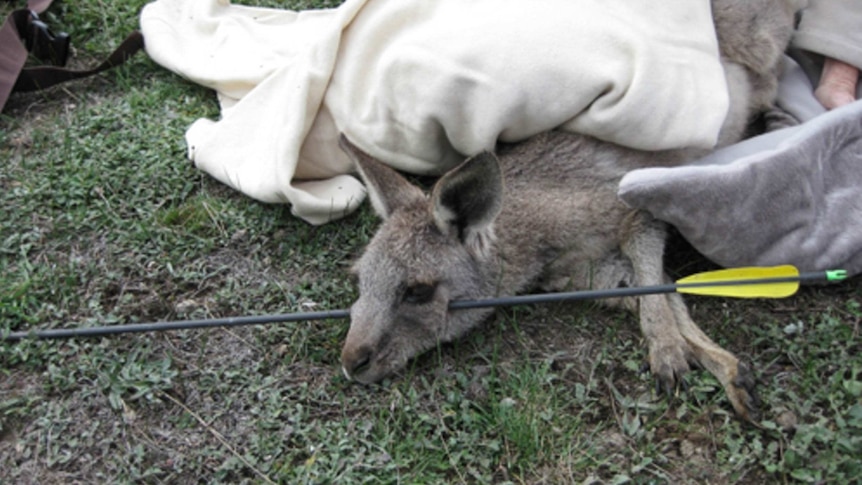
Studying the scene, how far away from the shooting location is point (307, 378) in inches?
125

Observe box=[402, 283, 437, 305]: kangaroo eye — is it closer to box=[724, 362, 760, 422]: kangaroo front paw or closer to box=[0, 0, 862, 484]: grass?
box=[0, 0, 862, 484]: grass

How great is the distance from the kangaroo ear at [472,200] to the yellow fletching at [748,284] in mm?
719

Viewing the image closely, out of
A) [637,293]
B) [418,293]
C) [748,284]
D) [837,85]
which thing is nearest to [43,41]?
[418,293]

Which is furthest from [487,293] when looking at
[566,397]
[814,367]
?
[814,367]

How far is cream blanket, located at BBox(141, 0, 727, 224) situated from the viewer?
341cm

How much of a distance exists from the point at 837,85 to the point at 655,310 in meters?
1.73

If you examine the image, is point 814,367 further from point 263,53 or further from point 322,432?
point 263,53

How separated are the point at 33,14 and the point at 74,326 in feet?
7.16

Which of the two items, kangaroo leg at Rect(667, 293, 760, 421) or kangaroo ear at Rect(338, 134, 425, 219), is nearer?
kangaroo leg at Rect(667, 293, 760, 421)

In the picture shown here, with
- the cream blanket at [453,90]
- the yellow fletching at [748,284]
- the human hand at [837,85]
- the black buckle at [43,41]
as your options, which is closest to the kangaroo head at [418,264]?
the cream blanket at [453,90]

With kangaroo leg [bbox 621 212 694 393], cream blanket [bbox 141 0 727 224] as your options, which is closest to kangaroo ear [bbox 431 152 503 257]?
cream blanket [bbox 141 0 727 224]

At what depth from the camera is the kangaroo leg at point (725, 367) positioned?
287cm

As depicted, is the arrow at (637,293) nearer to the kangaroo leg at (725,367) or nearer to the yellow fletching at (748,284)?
the yellow fletching at (748,284)

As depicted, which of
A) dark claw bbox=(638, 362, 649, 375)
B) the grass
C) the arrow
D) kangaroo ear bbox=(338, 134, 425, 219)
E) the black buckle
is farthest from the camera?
the black buckle
